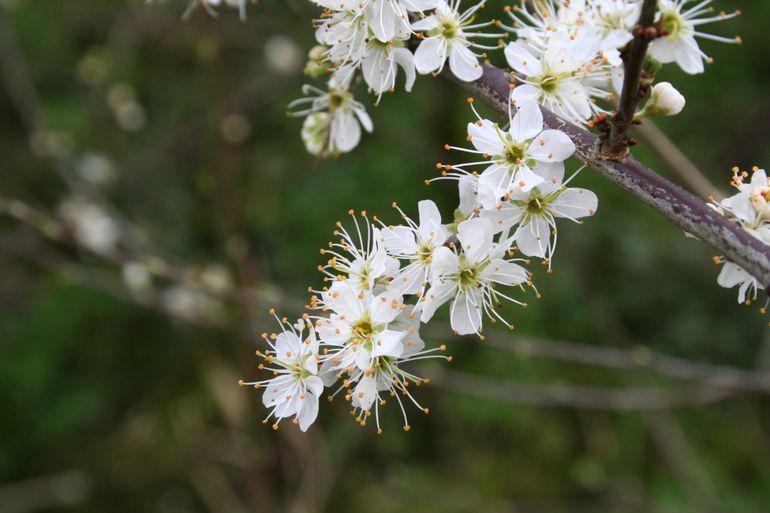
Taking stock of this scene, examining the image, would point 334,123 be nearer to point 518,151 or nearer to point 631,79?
point 518,151

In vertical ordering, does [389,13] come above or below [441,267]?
above

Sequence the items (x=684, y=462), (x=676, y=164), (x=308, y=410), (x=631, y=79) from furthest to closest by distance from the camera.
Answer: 1. (x=684, y=462)
2. (x=676, y=164)
3. (x=308, y=410)
4. (x=631, y=79)

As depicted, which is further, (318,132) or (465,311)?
(318,132)

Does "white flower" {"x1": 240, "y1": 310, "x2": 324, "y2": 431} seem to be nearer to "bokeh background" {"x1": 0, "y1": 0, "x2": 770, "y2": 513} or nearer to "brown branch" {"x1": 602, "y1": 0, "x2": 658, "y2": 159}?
"brown branch" {"x1": 602, "y1": 0, "x2": 658, "y2": 159}

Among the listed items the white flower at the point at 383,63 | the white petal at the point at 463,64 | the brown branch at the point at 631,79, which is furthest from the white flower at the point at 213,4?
the brown branch at the point at 631,79

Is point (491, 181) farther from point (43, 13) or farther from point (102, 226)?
point (43, 13)

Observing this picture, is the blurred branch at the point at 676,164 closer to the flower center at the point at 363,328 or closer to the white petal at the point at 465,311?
the white petal at the point at 465,311

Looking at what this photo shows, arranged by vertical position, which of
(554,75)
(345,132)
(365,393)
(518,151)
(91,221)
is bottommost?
(365,393)

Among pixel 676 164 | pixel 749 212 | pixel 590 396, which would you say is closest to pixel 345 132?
pixel 749 212
